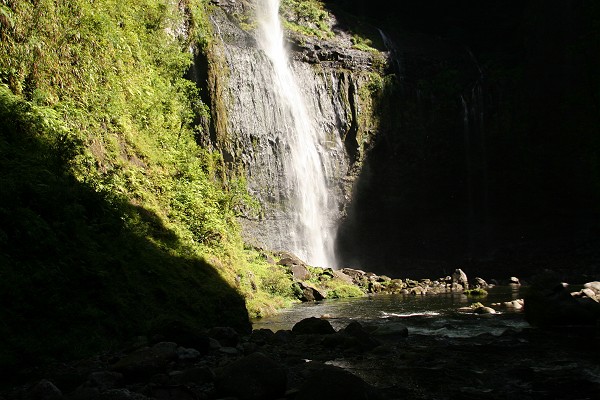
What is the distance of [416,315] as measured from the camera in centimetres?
1347

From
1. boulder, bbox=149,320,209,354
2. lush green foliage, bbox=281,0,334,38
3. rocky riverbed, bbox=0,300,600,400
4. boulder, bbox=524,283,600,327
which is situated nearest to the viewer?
rocky riverbed, bbox=0,300,600,400

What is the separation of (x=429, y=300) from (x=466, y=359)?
1101 centimetres

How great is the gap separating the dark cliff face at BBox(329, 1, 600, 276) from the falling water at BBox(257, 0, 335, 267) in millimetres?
2158

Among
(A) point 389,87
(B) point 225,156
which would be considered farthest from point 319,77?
(B) point 225,156

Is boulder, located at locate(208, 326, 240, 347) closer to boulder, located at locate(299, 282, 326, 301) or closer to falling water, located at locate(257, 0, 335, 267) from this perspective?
boulder, located at locate(299, 282, 326, 301)

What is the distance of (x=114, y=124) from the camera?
10844 millimetres

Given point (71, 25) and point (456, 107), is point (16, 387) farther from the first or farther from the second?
point (456, 107)

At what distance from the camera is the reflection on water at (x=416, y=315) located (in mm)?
10742

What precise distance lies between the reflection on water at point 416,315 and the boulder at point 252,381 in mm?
5541

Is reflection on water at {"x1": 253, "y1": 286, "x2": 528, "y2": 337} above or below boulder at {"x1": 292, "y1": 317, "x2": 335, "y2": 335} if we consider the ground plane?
below

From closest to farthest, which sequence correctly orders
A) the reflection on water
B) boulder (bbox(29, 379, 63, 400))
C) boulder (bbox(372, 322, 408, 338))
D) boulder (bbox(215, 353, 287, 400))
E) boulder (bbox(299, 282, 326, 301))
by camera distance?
boulder (bbox(29, 379, 63, 400))
boulder (bbox(215, 353, 287, 400))
boulder (bbox(372, 322, 408, 338))
the reflection on water
boulder (bbox(299, 282, 326, 301))

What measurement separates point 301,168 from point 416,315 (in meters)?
15.9

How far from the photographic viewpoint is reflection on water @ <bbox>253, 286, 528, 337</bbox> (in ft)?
35.2

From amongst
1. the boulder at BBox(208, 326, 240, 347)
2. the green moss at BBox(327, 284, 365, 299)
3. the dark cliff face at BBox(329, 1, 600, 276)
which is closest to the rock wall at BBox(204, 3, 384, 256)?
the dark cliff face at BBox(329, 1, 600, 276)
